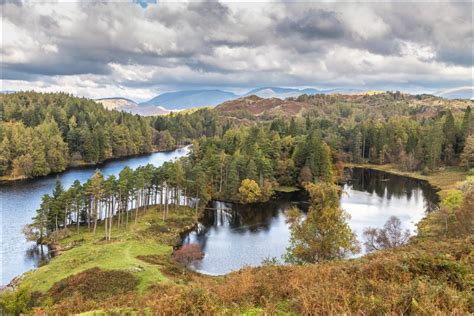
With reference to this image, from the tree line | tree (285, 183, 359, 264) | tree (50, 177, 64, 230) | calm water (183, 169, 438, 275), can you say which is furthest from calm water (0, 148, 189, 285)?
tree (285, 183, 359, 264)

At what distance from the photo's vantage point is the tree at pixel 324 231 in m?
32.8

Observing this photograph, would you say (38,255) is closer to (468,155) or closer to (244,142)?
(244,142)

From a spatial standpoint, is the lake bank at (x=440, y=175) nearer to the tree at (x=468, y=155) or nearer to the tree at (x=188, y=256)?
the tree at (x=468, y=155)

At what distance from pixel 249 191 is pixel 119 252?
129 ft

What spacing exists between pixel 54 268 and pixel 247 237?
1083 inches

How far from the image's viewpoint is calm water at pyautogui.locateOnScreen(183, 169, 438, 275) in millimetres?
49825

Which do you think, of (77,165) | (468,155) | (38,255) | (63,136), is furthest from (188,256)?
(63,136)

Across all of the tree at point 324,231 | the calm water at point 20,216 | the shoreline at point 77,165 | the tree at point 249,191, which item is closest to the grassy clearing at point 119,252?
the calm water at point 20,216

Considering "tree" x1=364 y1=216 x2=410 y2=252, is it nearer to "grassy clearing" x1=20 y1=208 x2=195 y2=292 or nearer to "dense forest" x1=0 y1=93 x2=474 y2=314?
"dense forest" x1=0 y1=93 x2=474 y2=314

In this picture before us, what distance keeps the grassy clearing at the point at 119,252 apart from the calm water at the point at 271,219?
191 inches

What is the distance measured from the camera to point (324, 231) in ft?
109

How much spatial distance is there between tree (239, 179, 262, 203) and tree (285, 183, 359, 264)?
4378cm

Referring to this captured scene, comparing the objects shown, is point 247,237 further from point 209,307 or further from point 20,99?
point 20,99

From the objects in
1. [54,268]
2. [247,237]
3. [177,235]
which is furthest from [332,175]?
[54,268]
